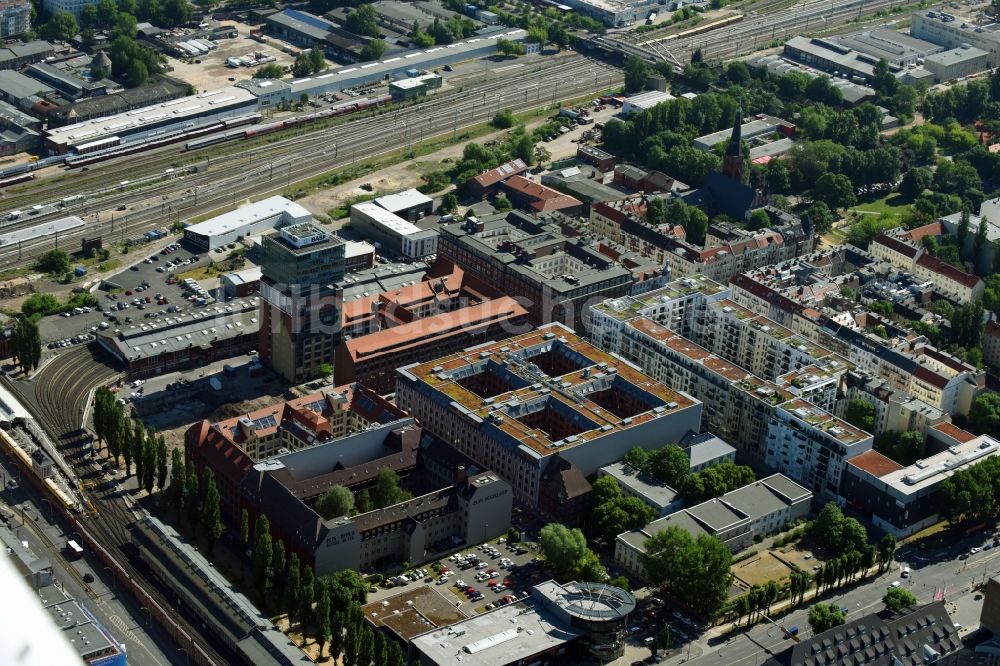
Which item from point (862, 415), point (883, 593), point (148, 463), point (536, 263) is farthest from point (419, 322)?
point (883, 593)

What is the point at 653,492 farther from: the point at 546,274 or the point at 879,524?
the point at 546,274

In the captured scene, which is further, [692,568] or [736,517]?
[736,517]

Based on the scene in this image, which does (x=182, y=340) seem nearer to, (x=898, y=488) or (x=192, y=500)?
(x=192, y=500)

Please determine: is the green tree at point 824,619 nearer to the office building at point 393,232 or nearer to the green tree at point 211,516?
the green tree at point 211,516

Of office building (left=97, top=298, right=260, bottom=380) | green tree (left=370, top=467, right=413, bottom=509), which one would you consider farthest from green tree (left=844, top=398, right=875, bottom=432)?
office building (left=97, top=298, right=260, bottom=380)

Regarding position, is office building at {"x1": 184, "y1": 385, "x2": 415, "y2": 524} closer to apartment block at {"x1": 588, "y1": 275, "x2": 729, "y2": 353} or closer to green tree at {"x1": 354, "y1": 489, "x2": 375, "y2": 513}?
green tree at {"x1": 354, "y1": 489, "x2": 375, "y2": 513}

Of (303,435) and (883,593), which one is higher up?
(303,435)

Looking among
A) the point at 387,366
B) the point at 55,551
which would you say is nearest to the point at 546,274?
the point at 387,366
